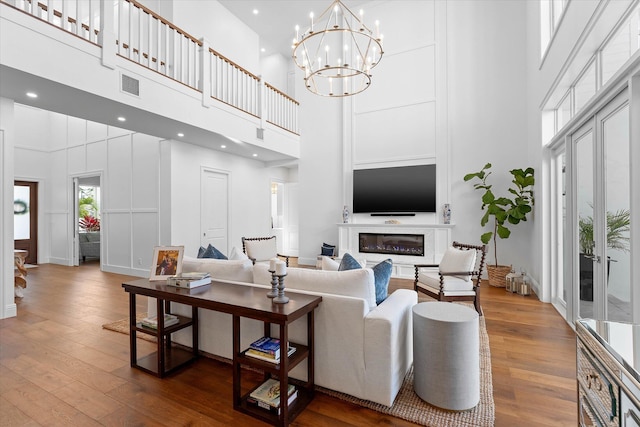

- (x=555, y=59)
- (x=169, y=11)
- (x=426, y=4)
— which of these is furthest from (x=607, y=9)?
(x=169, y=11)

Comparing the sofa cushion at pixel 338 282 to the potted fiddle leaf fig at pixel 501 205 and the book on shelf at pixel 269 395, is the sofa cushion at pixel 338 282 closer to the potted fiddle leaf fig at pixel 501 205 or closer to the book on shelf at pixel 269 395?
the book on shelf at pixel 269 395

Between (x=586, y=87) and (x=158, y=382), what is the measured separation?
4.64 meters

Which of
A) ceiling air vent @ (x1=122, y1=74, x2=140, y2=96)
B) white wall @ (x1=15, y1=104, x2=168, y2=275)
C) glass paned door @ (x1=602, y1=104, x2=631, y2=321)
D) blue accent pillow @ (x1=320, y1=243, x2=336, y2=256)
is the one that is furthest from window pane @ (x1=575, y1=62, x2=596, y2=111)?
white wall @ (x1=15, y1=104, x2=168, y2=275)

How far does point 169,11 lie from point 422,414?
273 inches

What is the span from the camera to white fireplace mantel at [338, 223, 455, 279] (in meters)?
5.86

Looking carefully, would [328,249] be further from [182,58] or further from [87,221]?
[87,221]

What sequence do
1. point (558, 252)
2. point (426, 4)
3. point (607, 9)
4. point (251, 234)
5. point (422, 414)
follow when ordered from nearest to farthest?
1. point (422, 414)
2. point (607, 9)
3. point (558, 252)
4. point (426, 4)
5. point (251, 234)

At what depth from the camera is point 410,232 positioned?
19.9 ft

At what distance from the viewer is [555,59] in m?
3.57

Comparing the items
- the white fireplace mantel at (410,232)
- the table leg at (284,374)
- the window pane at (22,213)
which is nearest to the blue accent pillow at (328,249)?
the white fireplace mantel at (410,232)

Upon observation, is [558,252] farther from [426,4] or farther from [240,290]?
[426,4]

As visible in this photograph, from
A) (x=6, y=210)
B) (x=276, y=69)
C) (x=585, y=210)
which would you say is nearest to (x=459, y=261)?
(x=585, y=210)

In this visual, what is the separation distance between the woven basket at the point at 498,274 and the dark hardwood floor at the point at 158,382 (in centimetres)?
135

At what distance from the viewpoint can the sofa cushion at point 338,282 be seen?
213cm
